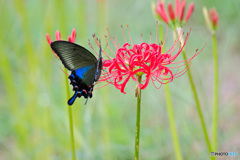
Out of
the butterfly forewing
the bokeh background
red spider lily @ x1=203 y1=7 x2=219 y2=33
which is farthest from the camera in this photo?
the bokeh background

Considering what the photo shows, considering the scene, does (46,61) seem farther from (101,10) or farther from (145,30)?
(145,30)

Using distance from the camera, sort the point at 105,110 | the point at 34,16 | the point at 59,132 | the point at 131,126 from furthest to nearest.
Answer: the point at 34,16
the point at 131,126
the point at 59,132
the point at 105,110

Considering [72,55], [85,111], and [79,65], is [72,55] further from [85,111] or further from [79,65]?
[85,111]

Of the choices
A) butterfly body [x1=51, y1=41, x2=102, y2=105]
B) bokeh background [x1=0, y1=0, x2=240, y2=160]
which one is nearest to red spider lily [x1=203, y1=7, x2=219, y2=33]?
bokeh background [x1=0, y1=0, x2=240, y2=160]

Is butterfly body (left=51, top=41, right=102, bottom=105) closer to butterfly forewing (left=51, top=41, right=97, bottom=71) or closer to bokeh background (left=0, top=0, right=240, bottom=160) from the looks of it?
butterfly forewing (left=51, top=41, right=97, bottom=71)

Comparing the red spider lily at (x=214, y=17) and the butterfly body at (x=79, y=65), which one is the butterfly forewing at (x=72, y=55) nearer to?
the butterfly body at (x=79, y=65)

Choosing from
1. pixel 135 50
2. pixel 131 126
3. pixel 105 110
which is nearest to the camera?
pixel 135 50

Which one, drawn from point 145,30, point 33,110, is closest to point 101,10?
point 33,110

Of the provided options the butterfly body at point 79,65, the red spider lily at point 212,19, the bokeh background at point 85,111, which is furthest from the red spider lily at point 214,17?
the butterfly body at point 79,65
